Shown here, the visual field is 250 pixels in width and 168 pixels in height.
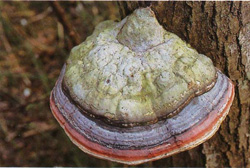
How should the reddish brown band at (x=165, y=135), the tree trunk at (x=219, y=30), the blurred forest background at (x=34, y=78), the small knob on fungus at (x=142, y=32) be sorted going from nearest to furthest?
the reddish brown band at (x=165, y=135) → the small knob on fungus at (x=142, y=32) → the tree trunk at (x=219, y=30) → the blurred forest background at (x=34, y=78)

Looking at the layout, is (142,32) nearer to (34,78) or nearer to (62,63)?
(62,63)

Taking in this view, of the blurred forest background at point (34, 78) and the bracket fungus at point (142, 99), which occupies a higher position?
the bracket fungus at point (142, 99)

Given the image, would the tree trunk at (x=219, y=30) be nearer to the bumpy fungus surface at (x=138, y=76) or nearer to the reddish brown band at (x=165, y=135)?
the bumpy fungus surface at (x=138, y=76)

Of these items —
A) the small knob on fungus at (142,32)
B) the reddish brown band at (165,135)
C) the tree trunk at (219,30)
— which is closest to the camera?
the reddish brown band at (165,135)

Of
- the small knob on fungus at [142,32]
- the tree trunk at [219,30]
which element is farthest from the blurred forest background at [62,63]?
the small knob on fungus at [142,32]

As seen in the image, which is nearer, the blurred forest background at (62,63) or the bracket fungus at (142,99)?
the bracket fungus at (142,99)

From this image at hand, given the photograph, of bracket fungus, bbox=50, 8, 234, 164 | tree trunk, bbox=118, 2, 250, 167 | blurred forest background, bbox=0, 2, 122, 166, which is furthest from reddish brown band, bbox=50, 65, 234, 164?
blurred forest background, bbox=0, 2, 122, 166

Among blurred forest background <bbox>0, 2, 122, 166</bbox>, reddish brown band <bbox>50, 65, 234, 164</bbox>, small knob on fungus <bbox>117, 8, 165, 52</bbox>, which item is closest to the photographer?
reddish brown band <bbox>50, 65, 234, 164</bbox>

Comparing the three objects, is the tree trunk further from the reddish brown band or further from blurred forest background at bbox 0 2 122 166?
blurred forest background at bbox 0 2 122 166

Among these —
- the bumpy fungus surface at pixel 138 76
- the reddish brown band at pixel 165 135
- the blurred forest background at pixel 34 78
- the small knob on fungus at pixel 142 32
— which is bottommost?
the blurred forest background at pixel 34 78
